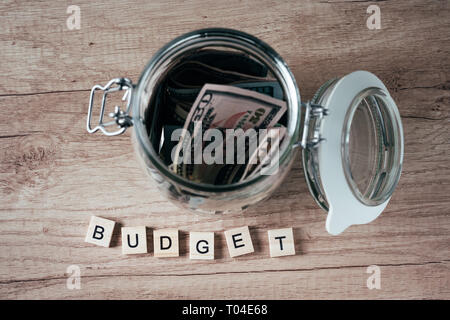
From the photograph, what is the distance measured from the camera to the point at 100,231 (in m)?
0.68

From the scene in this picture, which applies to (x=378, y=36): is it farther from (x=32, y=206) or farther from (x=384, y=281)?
(x=32, y=206)

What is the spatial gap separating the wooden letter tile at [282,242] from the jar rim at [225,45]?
197 mm

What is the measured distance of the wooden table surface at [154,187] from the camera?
68 centimetres

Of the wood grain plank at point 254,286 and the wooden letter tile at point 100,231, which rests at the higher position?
the wooden letter tile at point 100,231

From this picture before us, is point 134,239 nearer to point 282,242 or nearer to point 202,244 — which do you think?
point 202,244

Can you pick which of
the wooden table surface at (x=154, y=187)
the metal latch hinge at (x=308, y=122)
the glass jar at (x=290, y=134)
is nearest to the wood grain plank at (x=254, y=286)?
the wooden table surface at (x=154, y=187)

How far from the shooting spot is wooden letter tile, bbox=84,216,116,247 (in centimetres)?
68

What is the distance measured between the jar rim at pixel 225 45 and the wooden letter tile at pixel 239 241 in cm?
20

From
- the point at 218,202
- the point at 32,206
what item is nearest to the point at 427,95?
the point at 218,202

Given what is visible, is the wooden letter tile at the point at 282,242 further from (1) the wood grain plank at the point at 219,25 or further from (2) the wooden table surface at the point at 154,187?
(1) the wood grain plank at the point at 219,25

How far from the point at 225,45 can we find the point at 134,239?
339 mm

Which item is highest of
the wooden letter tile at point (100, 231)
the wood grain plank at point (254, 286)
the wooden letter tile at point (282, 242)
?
the wooden letter tile at point (100, 231)

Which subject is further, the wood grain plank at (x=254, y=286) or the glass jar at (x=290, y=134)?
the wood grain plank at (x=254, y=286)

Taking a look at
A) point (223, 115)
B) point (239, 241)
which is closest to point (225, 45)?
point (223, 115)
